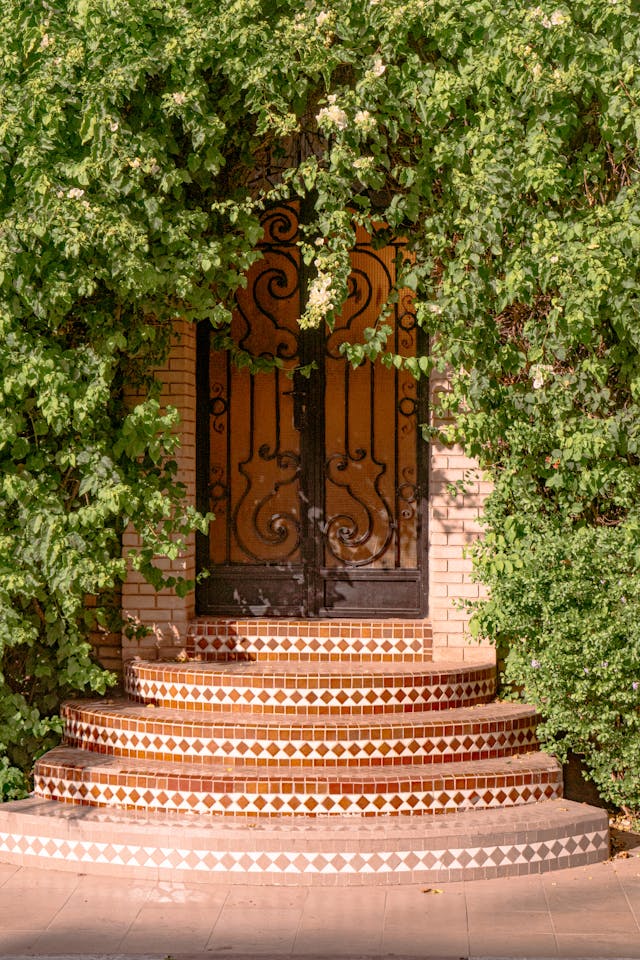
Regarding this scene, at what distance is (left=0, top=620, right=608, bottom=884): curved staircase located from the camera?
6.84 meters

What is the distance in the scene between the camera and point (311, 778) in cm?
716

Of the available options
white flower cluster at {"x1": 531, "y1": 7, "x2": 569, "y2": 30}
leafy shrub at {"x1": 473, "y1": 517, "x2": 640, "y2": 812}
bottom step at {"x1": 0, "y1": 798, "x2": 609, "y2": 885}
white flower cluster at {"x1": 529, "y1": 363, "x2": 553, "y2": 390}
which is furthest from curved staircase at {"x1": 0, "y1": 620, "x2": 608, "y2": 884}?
white flower cluster at {"x1": 531, "y1": 7, "x2": 569, "y2": 30}

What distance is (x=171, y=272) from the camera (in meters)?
8.02

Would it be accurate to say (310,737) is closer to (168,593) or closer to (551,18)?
(168,593)

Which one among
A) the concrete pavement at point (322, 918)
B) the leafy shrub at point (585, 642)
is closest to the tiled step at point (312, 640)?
the leafy shrub at point (585, 642)

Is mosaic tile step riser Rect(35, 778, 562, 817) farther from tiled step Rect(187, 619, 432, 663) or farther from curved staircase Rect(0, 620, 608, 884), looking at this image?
tiled step Rect(187, 619, 432, 663)

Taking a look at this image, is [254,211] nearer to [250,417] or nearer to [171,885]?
[250,417]

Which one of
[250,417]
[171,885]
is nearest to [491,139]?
[250,417]

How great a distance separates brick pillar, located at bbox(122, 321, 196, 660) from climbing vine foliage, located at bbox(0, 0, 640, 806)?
0.61 metres

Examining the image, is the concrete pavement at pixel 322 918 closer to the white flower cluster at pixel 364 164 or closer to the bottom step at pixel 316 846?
the bottom step at pixel 316 846

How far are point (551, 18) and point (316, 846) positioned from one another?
16.1 ft

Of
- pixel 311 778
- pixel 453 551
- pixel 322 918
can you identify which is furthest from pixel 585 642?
pixel 322 918

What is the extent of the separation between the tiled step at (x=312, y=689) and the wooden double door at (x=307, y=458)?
102cm

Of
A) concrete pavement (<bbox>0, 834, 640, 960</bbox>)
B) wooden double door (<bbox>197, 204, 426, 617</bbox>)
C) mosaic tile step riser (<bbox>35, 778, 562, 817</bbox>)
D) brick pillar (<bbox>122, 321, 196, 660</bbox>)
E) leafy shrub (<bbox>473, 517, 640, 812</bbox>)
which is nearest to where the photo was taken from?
concrete pavement (<bbox>0, 834, 640, 960</bbox>)
